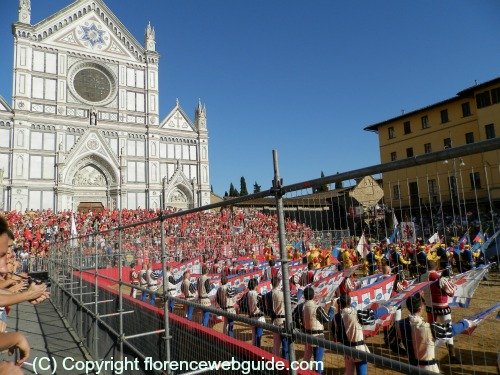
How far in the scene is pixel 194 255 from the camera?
228 inches

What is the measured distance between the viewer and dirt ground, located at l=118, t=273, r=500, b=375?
104 inches

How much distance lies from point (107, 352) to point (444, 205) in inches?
285

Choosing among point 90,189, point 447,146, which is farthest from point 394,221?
point 90,189

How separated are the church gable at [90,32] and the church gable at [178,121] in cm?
724

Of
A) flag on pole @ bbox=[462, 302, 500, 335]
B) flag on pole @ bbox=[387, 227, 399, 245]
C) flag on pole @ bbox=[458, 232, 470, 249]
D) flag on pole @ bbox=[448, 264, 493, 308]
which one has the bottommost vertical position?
flag on pole @ bbox=[462, 302, 500, 335]

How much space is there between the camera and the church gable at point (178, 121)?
4476 cm

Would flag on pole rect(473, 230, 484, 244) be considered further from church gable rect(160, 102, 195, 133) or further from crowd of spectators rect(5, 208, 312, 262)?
church gable rect(160, 102, 195, 133)

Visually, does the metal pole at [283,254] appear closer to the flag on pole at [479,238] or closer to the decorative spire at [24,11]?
the flag on pole at [479,238]

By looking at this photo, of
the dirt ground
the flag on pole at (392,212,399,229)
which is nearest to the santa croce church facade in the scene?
the dirt ground

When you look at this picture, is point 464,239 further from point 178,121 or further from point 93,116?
point 178,121

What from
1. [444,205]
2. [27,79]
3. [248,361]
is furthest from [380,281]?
[27,79]

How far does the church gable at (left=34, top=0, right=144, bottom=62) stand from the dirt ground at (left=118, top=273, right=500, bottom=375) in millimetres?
37510

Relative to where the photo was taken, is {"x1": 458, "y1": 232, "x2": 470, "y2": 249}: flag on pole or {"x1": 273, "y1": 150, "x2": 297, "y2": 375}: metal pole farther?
{"x1": 273, "y1": 150, "x2": 297, "y2": 375}: metal pole

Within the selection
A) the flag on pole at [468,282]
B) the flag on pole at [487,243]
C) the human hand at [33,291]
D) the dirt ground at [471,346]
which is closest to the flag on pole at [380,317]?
the dirt ground at [471,346]
